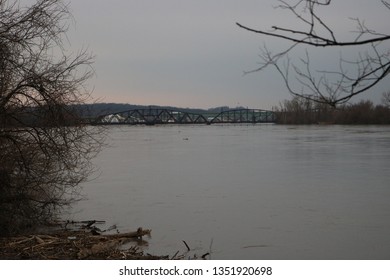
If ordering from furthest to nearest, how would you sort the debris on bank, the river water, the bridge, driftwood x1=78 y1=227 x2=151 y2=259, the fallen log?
1. the bridge
2. the fallen log
3. the river water
4. driftwood x1=78 y1=227 x2=151 y2=259
5. the debris on bank

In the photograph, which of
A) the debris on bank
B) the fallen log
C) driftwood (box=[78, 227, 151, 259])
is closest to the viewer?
the debris on bank

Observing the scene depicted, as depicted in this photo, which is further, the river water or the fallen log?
the fallen log

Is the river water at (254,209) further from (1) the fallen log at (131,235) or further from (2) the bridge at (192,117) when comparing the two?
(2) the bridge at (192,117)

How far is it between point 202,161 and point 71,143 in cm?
1250

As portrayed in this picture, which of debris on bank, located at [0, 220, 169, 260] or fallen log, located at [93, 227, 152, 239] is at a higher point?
debris on bank, located at [0, 220, 169, 260]

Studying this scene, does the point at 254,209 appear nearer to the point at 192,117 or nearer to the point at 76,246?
the point at 76,246

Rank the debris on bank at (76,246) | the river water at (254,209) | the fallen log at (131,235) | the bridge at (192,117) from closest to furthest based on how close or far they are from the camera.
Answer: the debris on bank at (76,246) < the river water at (254,209) < the fallen log at (131,235) < the bridge at (192,117)

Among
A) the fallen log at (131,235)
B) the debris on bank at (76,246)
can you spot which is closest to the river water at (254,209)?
the fallen log at (131,235)

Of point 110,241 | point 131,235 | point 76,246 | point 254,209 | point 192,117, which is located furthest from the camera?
point 192,117

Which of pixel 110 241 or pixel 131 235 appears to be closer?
pixel 110 241

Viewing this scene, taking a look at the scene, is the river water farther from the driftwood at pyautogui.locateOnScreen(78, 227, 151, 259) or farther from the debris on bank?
the debris on bank

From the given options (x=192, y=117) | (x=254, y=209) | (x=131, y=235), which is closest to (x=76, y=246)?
(x=131, y=235)

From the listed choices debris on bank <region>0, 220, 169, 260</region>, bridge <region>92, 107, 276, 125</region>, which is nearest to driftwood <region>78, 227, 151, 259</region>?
debris on bank <region>0, 220, 169, 260</region>
